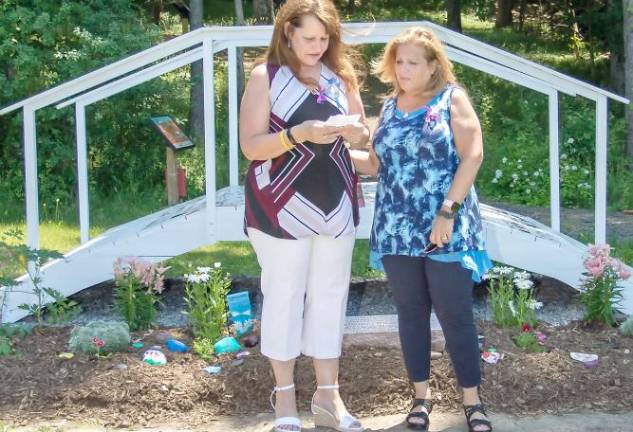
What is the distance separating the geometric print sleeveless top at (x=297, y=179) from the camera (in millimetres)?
3777

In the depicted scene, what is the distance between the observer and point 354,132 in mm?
3660

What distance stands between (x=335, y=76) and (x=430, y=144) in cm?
48

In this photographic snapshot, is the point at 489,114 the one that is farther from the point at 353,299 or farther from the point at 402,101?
the point at 402,101

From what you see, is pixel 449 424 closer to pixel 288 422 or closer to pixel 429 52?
pixel 288 422

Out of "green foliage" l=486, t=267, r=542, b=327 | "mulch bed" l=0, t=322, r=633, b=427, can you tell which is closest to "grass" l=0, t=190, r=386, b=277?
"mulch bed" l=0, t=322, r=633, b=427

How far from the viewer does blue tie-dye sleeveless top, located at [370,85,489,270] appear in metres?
3.76

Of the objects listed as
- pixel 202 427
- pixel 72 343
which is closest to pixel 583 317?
pixel 202 427

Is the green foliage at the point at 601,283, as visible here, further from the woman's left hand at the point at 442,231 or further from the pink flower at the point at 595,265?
the woman's left hand at the point at 442,231

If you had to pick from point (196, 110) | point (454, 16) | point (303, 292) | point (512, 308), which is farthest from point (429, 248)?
point (454, 16)

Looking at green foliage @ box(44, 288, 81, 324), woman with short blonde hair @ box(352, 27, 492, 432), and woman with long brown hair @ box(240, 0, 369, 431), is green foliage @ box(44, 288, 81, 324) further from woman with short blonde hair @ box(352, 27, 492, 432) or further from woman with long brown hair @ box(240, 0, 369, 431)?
woman with short blonde hair @ box(352, 27, 492, 432)

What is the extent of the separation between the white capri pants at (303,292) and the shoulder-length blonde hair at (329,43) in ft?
2.05

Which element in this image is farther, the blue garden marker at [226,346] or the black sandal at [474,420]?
the blue garden marker at [226,346]

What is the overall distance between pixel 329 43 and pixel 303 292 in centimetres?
96

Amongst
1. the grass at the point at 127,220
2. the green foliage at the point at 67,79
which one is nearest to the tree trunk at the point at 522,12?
the green foliage at the point at 67,79
